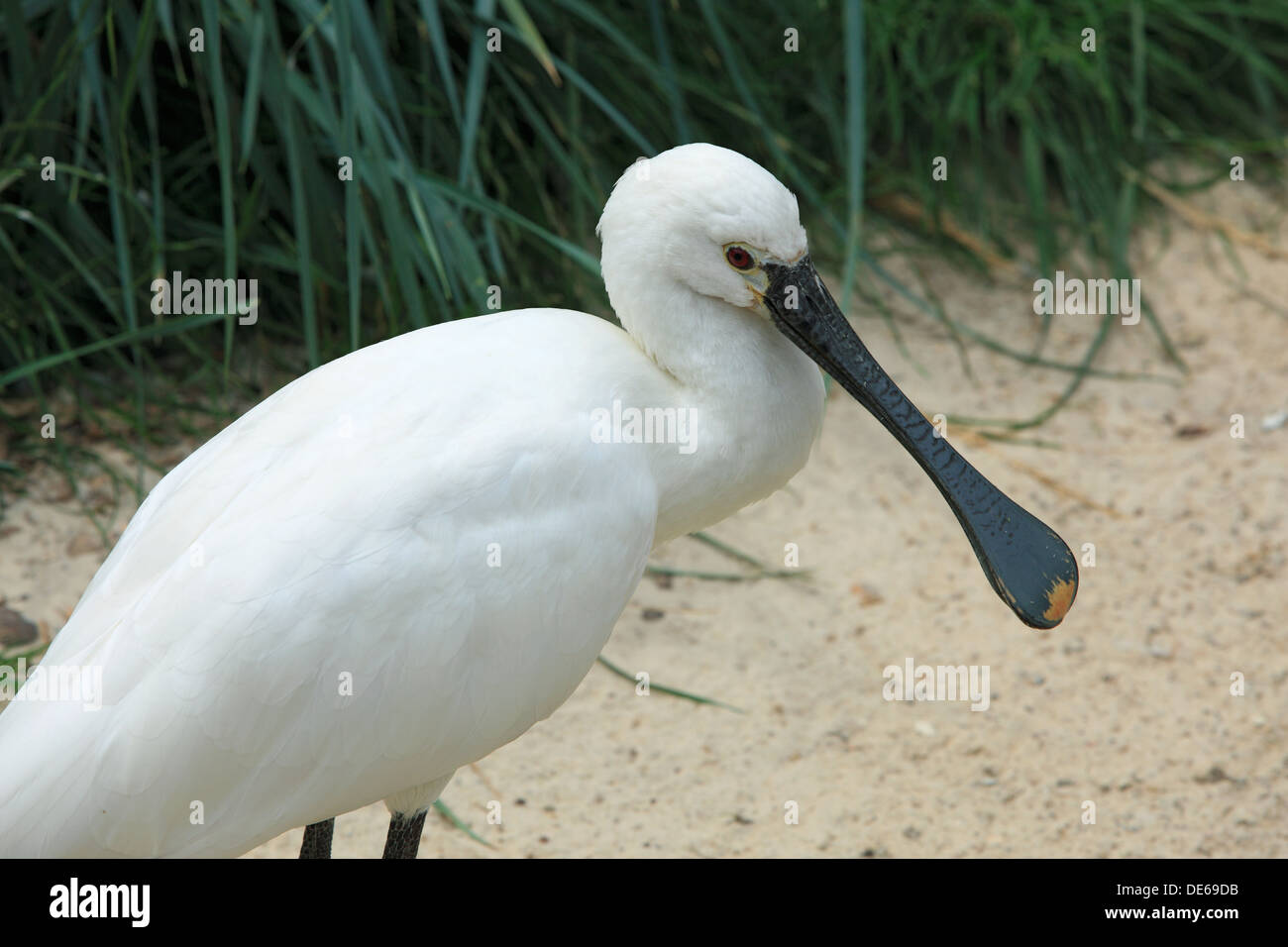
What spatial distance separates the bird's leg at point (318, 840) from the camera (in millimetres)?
2760

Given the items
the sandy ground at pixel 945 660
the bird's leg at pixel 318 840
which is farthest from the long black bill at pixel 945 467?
the bird's leg at pixel 318 840

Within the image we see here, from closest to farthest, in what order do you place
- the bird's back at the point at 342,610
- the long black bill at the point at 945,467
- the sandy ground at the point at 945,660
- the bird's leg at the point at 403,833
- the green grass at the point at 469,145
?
1. the bird's back at the point at 342,610
2. the long black bill at the point at 945,467
3. the bird's leg at the point at 403,833
4. the sandy ground at the point at 945,660
5. the green grass at the point at 469,145

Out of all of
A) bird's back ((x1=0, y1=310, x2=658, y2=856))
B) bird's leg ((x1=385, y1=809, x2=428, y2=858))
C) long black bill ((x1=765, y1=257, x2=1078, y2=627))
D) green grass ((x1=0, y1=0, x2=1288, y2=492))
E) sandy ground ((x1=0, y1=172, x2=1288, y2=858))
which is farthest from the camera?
green grass ((x1=0, y1=0, x2=1288, y2=492))

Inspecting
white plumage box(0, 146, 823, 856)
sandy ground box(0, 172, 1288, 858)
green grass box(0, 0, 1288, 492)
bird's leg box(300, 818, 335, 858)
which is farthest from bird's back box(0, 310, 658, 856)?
green grass box(0, 0, 1288, 492)

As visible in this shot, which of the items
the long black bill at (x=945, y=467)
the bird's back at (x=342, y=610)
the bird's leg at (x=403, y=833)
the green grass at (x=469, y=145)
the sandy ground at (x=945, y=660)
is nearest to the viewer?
the bird's back at (x=342, y=610)

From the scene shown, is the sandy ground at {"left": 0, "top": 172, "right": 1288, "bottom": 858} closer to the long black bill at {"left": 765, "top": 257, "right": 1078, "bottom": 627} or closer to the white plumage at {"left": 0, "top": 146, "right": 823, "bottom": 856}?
the long black bill at {"left": 765, "top": 257, "right": 1078, "bottom": 627}

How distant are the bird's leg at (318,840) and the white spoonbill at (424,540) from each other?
14cm

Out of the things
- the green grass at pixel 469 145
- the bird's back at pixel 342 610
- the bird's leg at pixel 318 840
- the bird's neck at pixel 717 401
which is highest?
the green grass at pixel 469 145

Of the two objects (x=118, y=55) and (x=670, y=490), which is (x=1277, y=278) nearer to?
(x=670, y=490)

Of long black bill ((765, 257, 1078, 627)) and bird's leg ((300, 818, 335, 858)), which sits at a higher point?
long black bill ((765, 257, 1078, 627))

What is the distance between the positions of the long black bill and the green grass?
3.63 ft

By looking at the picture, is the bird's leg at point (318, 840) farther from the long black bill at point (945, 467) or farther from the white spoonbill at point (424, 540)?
the long black bill at point (945, 467)

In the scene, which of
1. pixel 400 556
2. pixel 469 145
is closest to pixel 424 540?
pixel 400 556

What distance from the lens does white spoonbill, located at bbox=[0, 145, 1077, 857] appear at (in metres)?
2.31
